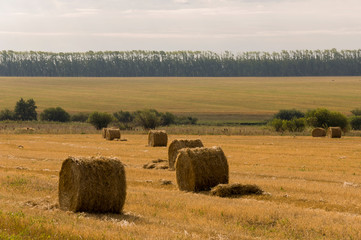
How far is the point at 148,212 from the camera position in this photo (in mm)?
15250

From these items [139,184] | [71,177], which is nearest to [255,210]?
[71,177]

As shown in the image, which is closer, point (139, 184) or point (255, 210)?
point (255, 210)

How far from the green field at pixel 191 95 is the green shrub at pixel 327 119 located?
37.0m

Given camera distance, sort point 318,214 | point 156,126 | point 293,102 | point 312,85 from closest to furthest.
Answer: point 318,214 → point 156,126 → point 293,102 → point 312,85

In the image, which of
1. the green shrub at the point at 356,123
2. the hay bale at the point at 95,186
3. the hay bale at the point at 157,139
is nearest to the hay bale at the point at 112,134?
the hay bale at the point at 157,139

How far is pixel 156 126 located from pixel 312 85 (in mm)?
106916

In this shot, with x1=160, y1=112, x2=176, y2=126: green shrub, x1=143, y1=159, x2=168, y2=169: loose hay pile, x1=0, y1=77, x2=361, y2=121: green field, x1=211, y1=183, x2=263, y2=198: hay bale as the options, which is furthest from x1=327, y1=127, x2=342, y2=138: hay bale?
x1=0, y1=77, x2=361, y2=121: green field

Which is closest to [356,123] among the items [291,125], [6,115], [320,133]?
[291,125]

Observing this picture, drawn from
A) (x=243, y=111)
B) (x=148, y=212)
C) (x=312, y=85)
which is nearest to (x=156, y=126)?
(x=243, y=111)

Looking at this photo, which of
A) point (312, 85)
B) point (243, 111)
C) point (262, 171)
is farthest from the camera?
point (312, 85)

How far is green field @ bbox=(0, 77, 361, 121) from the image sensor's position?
11650 cm

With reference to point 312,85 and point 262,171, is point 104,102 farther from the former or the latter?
point 262,171

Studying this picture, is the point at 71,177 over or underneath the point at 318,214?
over

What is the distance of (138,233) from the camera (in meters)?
12.1
